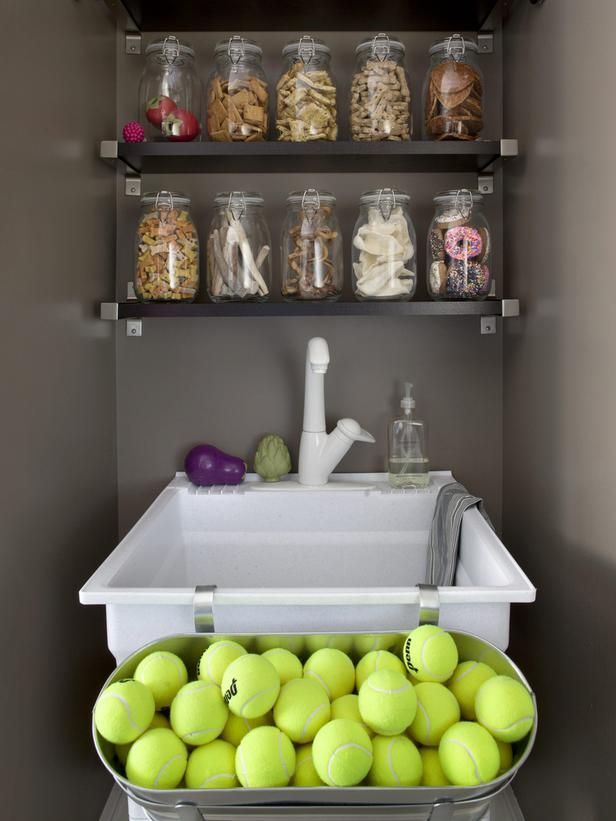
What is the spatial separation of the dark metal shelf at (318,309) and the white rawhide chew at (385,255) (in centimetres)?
4

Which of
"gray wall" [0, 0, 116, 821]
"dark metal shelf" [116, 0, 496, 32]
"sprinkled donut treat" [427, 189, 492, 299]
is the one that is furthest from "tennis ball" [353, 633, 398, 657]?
"dark metal shelf" [116, 0, 496, 32]

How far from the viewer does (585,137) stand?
1337mm

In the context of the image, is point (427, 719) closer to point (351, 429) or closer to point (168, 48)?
point (351, 429)

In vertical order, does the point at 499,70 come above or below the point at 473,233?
above

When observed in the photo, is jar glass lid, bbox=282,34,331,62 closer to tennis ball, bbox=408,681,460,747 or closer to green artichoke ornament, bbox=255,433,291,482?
green artichoke ornament, bbox=255,433,291,482

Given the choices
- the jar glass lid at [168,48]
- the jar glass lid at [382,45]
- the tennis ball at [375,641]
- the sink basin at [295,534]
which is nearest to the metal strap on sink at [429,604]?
the tennis ball at [375,641]

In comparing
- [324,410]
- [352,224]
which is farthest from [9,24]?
[324,410]

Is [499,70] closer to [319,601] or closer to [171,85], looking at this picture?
[171,85]

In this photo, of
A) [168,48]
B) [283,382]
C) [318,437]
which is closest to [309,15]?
[168,48]

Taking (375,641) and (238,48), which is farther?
(238,48)

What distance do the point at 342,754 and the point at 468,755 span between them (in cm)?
15

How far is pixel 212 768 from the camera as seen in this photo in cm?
93

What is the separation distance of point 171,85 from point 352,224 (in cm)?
50

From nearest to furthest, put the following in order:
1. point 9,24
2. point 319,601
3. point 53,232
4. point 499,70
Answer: point 319,601 < point 9,24 < point 53,232 < point 499,70
